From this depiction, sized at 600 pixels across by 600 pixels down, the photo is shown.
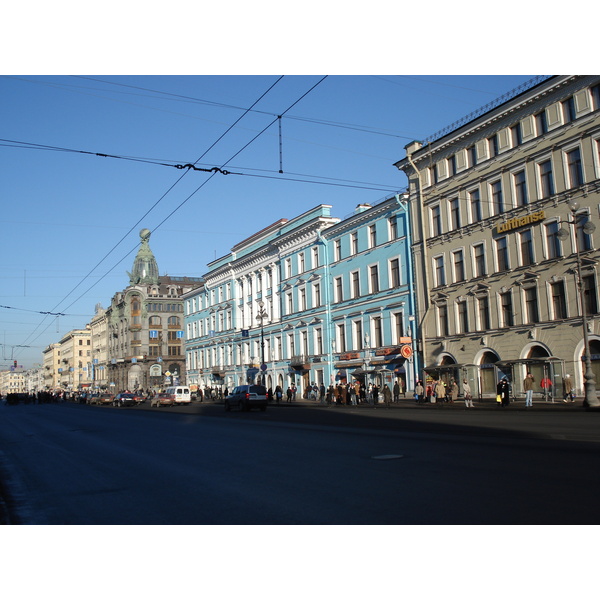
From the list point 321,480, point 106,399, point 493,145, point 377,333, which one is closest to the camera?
point 321,480

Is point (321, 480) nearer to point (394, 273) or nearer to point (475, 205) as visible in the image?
point (475, 205)

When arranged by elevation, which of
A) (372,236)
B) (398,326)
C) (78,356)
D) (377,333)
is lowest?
(377,333)

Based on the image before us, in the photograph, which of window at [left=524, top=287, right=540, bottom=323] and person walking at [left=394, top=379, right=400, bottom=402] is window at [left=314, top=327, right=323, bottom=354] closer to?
person walking at [left=394, top=379, right=400, bottom=402]

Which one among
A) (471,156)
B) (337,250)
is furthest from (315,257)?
(471,156)

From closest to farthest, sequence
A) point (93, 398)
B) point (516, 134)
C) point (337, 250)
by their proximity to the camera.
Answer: point (516, 134), point (337, 250), point (93, 398)

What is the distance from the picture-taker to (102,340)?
135875mm

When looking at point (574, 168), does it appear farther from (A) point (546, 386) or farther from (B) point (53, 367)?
(B) point (53, 367)

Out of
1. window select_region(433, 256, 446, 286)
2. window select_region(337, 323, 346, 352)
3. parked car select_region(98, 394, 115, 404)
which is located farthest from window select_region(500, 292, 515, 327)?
parked car select_region(98, 394, 115, 404)

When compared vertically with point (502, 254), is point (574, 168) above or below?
A: above

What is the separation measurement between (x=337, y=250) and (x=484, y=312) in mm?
16824

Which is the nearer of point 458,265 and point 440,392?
point 440,392

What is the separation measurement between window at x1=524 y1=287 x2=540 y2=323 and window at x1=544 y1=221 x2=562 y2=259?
2209 millimetres

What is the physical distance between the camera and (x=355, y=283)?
5047cm

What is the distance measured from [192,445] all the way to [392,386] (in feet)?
101
